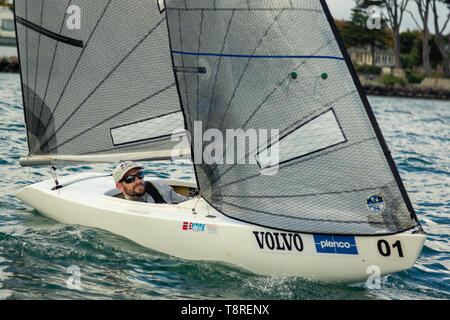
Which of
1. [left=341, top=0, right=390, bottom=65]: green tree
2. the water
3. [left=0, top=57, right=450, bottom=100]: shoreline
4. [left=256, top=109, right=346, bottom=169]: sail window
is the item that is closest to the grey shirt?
the water

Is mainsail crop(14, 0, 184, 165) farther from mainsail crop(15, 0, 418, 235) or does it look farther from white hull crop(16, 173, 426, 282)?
white hull crop(16, 173, 426, 282)

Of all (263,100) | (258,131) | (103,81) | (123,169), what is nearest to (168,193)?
(123,169)

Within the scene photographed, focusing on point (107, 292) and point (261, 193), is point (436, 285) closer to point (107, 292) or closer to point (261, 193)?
point (261, 193)

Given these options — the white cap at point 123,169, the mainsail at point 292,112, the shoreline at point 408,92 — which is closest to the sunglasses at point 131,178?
the white cap at point 123,169

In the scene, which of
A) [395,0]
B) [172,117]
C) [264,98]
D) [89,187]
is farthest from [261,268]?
[395,0]

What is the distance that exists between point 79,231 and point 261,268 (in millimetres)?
1797

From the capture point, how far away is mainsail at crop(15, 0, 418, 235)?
4516 mm

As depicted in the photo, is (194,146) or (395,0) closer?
(194,146)

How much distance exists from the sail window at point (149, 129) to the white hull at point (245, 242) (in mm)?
583

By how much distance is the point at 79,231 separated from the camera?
18.3 feet

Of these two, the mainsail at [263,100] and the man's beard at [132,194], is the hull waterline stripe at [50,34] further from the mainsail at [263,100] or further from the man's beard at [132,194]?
the man's beard at [132,194]

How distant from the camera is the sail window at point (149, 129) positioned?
5633mm

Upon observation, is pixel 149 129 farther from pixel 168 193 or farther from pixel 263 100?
pixel 263 100

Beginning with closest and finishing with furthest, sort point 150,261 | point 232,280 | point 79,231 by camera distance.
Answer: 1. point 232,280
2. point 150,261
3. point 79,231
